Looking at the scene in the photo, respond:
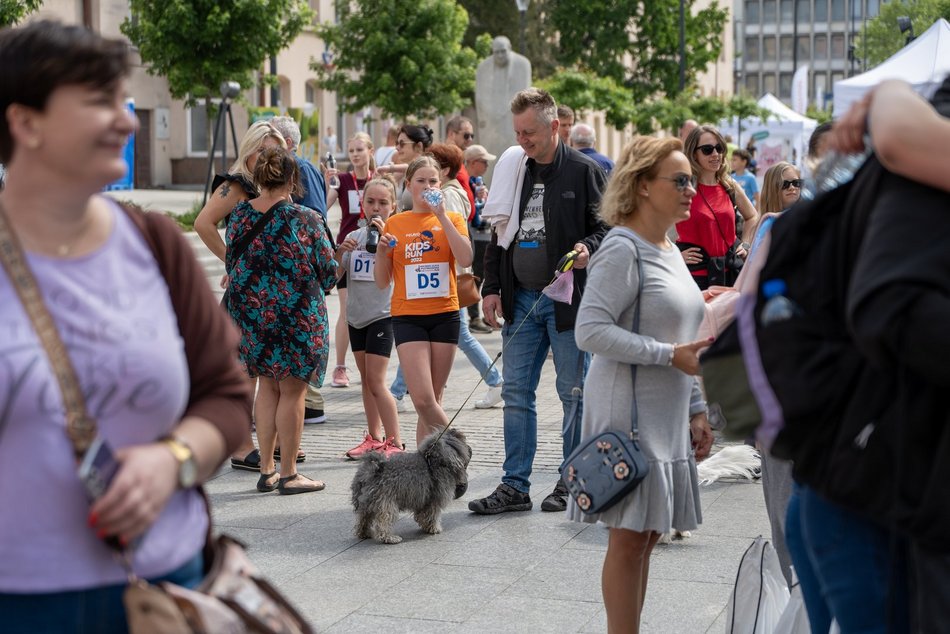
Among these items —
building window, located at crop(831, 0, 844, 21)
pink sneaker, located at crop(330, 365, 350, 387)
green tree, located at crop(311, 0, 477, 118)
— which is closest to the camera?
pink sneaker, located at crop(330, 365, 350, 387)

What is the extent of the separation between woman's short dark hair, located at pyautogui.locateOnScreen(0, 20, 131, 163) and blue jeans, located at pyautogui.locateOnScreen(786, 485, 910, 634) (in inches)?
59.9

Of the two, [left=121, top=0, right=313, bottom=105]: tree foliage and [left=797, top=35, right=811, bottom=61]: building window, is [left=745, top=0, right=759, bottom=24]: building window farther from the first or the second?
[left=121, top=0, right=313, bottom=105]: tree foliage

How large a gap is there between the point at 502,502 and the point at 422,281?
134 centimetres

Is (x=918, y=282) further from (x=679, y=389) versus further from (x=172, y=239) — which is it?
(x=679, y=389)

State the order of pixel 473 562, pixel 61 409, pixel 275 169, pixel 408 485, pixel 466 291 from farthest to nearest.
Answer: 1. pixel 466 291
2. pixel 275 169
3. pixel 408 485
4. pixel 473 562
5. pixel 61 409

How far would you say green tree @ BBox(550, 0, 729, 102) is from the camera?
170 feet

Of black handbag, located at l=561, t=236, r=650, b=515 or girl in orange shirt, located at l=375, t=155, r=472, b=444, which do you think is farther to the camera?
girl in orange shirt, located at l=375, t=155, r=472, b=444

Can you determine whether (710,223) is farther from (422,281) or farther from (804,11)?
(804,11)

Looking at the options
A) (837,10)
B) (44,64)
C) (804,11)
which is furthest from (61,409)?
(804,11)

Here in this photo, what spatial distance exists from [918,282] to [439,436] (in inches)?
175

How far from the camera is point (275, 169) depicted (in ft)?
23.3

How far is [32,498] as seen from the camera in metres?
2.20

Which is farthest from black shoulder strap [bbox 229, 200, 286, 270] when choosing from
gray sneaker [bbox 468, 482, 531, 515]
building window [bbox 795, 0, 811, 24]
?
building window [bbox 795, 0, 811, 24]

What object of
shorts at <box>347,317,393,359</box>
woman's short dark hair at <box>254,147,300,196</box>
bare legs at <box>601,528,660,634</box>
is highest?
woman's short dark hair at <box>254,147,300,196</box>
